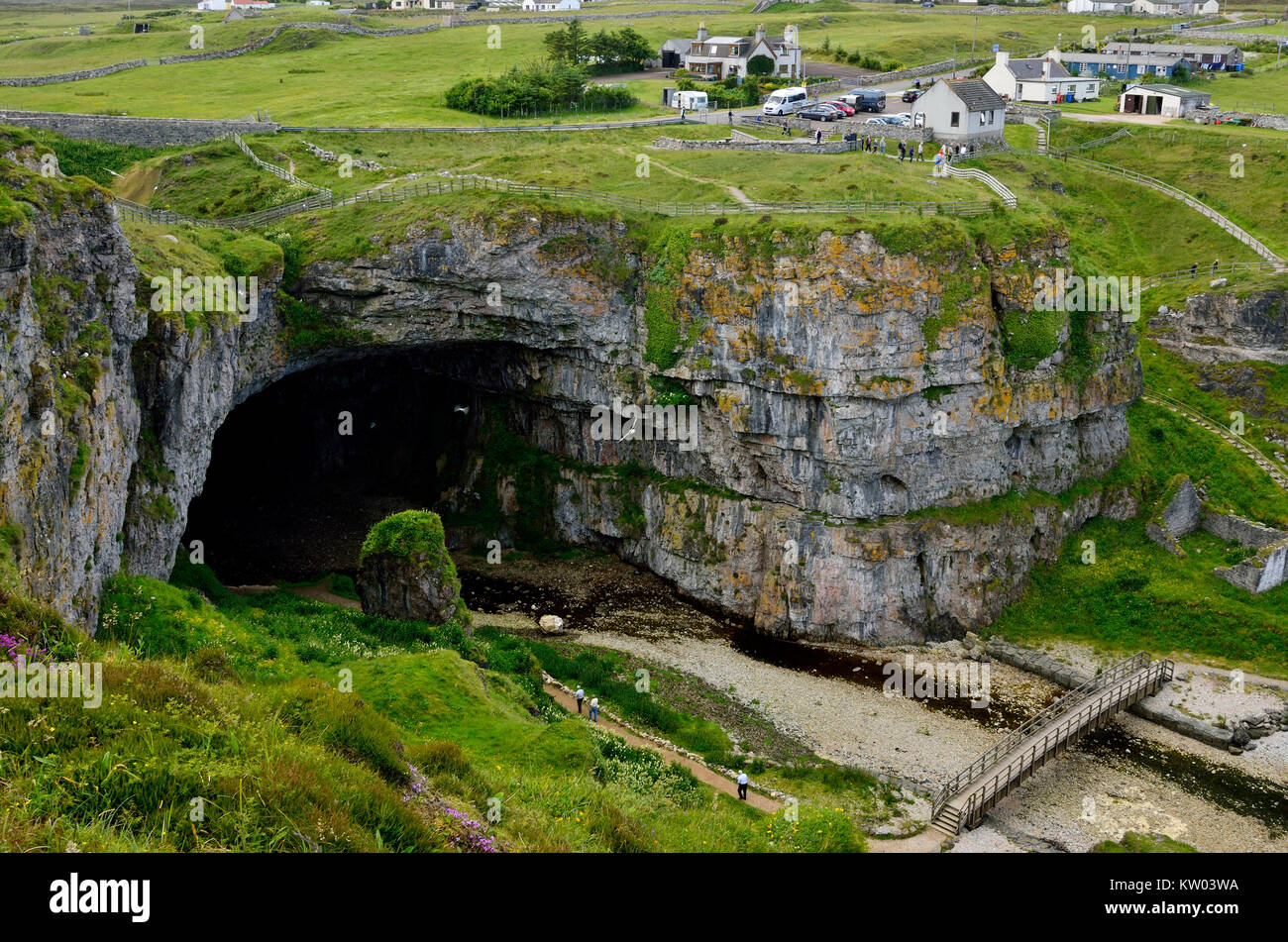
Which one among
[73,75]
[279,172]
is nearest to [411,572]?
[279,172]

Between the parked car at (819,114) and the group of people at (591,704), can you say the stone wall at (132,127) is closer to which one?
the parked car at (819,114)

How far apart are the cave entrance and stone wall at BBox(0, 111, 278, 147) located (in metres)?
15.3

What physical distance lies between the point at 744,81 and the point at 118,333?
2452 inches

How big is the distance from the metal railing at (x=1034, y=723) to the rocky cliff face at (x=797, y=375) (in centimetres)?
722

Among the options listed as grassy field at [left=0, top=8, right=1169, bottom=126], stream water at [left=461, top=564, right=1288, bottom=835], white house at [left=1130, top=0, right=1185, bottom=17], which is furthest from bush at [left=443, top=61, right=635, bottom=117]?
white house at [left=1130, top=0, right=1185, bottom=17]

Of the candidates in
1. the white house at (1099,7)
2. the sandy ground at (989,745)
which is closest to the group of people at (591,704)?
the sandy ground at (989,745)

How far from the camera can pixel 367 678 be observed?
3500cm

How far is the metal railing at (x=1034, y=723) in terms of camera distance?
40.6m

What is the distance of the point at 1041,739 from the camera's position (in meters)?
43.9

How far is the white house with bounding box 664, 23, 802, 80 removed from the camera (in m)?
92.9

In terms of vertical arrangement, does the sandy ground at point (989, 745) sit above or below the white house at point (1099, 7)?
below

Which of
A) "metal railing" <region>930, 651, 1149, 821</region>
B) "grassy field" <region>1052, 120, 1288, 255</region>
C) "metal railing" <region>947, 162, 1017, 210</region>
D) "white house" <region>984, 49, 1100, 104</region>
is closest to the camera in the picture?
"metal railing" <region>930, 651, 1149, 821</region>

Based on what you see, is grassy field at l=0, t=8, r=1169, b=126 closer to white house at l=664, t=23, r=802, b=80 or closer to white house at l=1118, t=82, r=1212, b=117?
white house at l=664, t=23, r=802, b=80
